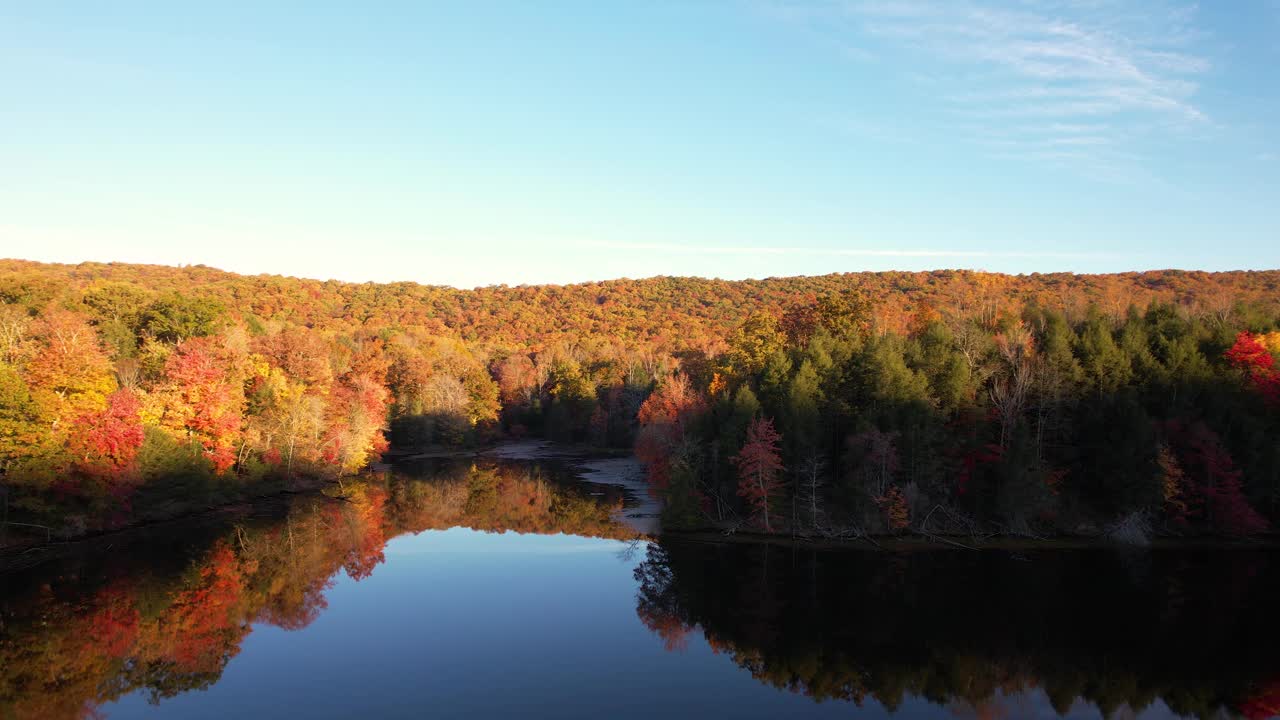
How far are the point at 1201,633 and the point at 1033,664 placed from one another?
8.94 m

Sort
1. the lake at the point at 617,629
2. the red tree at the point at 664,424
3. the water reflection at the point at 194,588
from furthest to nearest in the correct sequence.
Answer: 1. the red tree at the point at 664,424
2. the water reflection at the point at 194,588
3. the lake at the point at 617,629

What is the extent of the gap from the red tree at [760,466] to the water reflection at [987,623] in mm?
3895

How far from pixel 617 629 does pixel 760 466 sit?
674 inches

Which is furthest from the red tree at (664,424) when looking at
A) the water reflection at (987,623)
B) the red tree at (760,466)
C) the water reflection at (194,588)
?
the water reflection at (987,623)

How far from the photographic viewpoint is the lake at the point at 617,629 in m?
24.5

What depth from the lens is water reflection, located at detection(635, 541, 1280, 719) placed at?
1018 inches

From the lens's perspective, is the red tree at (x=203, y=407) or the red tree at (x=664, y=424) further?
the red tree at (x=664, y=424)

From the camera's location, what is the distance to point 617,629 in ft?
101

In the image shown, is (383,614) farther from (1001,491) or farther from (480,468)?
(480,468)

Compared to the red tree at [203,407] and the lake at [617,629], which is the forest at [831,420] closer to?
the red tree at [203,407]

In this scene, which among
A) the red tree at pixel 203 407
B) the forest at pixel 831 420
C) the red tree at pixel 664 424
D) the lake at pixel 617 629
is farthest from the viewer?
the red tree at pixel 664 424

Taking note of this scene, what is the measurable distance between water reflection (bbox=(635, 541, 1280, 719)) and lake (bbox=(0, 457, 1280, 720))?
0.13 metres

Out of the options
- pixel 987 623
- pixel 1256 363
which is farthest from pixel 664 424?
pixel 1256 363

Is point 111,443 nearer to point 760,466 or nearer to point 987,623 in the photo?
point 760,466
